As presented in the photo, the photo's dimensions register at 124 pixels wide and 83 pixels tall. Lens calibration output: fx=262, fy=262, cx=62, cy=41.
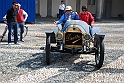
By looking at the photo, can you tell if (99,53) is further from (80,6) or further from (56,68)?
(80,6)

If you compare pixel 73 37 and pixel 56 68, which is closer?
pixel 56 68

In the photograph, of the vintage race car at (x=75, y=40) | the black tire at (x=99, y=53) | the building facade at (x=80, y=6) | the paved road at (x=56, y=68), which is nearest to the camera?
the paved road at (x=56, y=68)

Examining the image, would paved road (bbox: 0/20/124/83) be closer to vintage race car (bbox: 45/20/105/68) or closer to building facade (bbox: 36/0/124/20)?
vintage race car (bbox: 45/20/105/68)

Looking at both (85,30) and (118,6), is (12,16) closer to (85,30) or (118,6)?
(85,30)

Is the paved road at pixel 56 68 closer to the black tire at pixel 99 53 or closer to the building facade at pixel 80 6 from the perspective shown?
the black tire at pixel 99 53

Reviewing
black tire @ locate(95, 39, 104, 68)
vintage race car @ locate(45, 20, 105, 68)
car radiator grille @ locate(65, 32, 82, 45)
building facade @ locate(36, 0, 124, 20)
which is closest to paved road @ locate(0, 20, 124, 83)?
black tire @ locate(95, 39, 104, 68)

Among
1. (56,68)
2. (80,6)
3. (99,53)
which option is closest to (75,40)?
(99,53)

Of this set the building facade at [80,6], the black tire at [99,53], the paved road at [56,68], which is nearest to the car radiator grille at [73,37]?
the black tire at [99,53]

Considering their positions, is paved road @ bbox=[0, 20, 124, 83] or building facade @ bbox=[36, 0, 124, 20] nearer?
paved road @ bbox=[0, 20, 124, 83]

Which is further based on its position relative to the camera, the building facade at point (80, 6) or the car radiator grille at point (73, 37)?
the building facade at point (80, 6)

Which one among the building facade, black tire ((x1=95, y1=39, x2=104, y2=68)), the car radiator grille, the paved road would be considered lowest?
the paved road

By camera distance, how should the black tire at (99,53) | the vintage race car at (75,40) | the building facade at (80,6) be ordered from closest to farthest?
the black tire at (99,53), the vintage race car at (75,40), the building facade at (80,6)

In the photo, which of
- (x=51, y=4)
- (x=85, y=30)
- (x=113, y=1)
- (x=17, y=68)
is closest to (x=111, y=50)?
(x=85, y=30)

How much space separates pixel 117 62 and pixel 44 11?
61.3 feet
